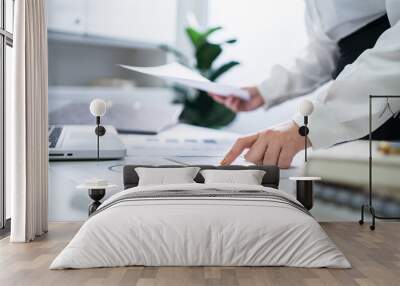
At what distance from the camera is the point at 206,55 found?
7.24 metres

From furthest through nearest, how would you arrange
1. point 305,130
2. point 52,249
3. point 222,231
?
point 305,130 → point 52,249 → point 222,231

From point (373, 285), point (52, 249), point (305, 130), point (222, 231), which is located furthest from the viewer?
point (305, 130)

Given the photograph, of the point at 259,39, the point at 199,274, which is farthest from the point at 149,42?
the point at 199,274

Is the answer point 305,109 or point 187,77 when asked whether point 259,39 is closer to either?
point 187,77

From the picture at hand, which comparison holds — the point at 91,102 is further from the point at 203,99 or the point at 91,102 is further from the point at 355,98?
the point at 355,98

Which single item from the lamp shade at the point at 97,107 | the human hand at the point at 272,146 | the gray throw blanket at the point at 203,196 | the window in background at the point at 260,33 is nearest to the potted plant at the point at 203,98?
the window in background at the point at 260,33

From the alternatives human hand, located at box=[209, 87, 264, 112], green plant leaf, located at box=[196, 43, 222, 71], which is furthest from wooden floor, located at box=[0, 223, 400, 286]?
green plant leaf, located at box=[196, 43, 222, 71]

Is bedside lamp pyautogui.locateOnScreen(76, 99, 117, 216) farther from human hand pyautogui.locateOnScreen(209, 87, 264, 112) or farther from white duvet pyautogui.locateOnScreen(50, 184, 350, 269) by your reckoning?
white duvet pyautogui.locateOnScreen(50, 184, 350, 269)

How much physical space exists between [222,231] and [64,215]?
130 inches

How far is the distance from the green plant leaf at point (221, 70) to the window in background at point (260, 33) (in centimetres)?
6

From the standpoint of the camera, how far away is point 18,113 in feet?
18.4

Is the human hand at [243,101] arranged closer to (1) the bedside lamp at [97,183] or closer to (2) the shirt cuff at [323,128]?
(2) the shirt cuff at [323,128]

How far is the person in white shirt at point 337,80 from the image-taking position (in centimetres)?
703

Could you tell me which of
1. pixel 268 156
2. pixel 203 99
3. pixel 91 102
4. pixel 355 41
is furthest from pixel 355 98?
pixel 91 102
